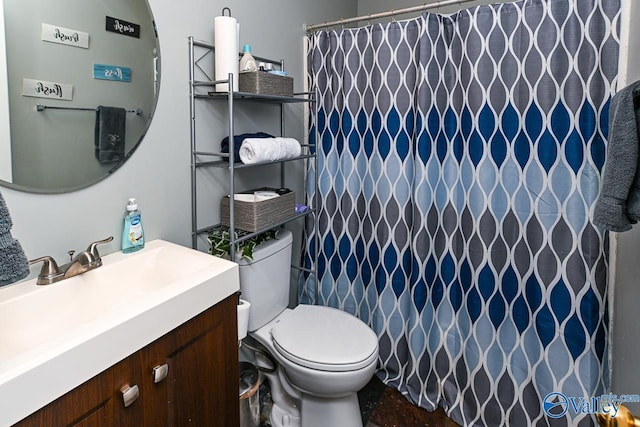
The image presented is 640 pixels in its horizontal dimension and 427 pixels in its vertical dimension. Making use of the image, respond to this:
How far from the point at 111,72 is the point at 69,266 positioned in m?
0.60

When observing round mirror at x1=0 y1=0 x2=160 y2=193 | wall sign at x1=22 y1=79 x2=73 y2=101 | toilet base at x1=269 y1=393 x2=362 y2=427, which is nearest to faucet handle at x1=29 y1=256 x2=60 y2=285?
round mirror at x1=0 y1=0 x2=160 y2=193

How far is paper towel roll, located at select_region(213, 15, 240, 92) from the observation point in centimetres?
142

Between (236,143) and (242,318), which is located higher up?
(236,143)

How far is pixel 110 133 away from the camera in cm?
121

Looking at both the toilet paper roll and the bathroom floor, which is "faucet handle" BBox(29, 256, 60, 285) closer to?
the toilet paper roll

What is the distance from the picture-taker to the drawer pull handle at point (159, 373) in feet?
2.96

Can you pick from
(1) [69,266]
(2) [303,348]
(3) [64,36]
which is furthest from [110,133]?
(2) [303,348]

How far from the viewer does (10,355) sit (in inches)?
32.9

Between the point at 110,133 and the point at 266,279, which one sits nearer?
the point at 110,133

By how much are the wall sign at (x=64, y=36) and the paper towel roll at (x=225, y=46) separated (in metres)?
0.44

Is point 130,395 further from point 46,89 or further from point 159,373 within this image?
point 46,89

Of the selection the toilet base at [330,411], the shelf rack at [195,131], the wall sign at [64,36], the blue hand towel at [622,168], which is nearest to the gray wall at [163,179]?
the shelf rack at [195,131]

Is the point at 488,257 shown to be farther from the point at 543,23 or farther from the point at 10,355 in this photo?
the point at 10,355

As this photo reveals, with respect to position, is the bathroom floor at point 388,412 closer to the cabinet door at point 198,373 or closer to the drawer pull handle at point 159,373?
the cabinet door at point 198,373
